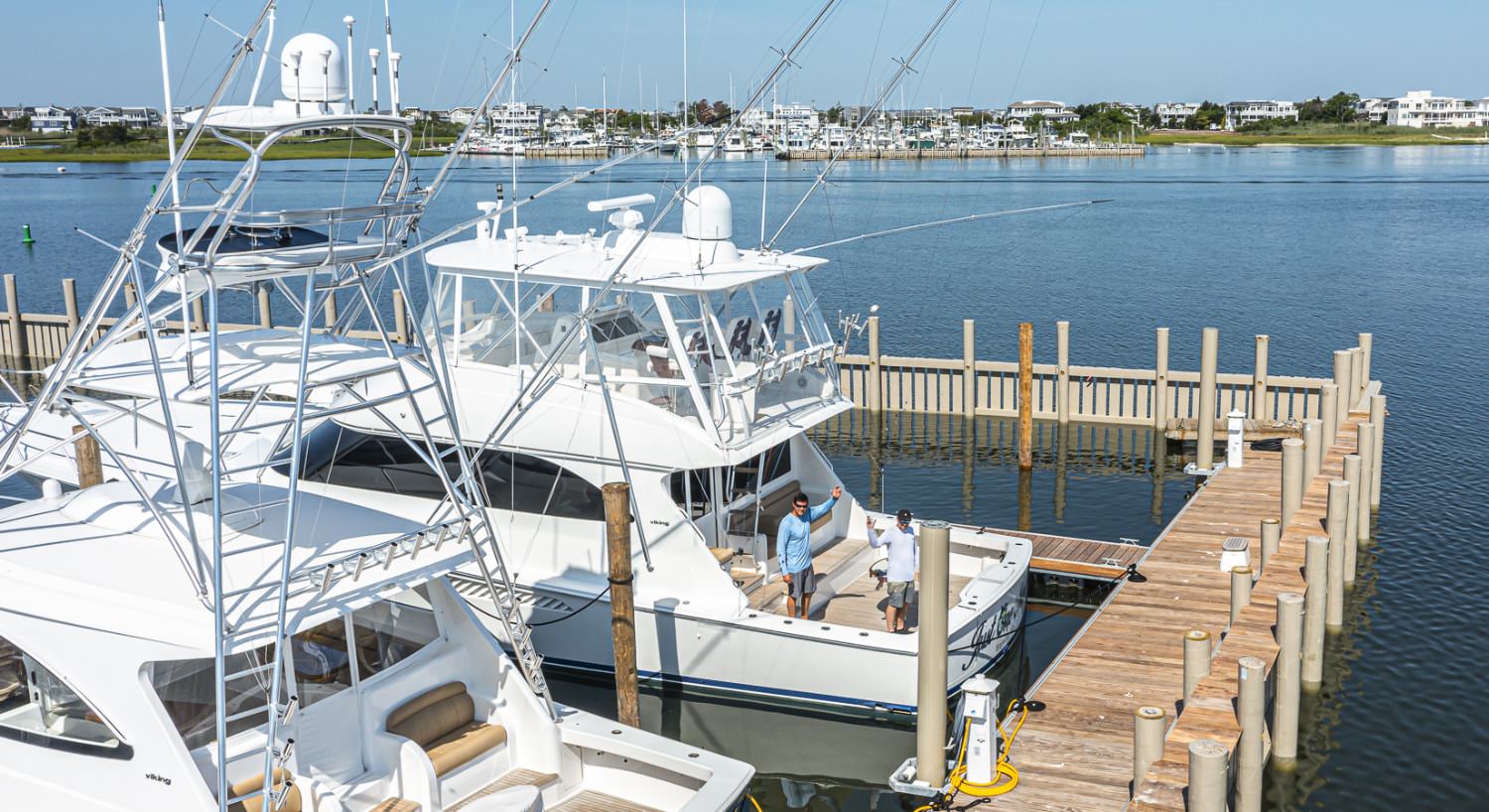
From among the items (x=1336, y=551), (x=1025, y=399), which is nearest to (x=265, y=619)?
(x=1336, y=551)

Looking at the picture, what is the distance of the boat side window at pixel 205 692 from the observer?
329 inches

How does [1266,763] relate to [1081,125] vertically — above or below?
below

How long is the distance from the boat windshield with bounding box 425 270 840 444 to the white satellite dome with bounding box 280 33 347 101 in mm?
4550

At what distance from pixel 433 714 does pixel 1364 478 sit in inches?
514

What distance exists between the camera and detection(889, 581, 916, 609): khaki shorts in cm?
1283

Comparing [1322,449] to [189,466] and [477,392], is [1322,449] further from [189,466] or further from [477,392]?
[189,466]

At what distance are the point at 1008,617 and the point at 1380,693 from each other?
3974 mm

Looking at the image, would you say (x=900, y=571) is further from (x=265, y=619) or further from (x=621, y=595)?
(x=265, y=619)

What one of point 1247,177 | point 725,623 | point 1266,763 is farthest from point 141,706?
point 1247,177

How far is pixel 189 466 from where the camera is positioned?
9.28 meters

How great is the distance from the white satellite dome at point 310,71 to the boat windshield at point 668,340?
14.9 feet

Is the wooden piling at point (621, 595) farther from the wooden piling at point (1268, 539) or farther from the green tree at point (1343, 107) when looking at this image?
the green tree at point (1343, 107)

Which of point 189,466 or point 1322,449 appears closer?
point 189,466

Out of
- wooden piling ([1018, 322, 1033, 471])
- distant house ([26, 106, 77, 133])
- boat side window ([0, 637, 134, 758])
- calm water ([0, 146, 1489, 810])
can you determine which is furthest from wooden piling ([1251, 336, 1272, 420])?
distant house ([26, 106, 77, 133])
